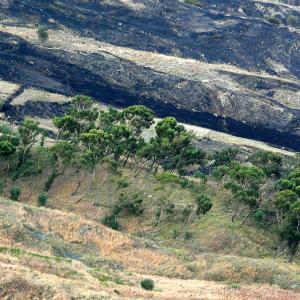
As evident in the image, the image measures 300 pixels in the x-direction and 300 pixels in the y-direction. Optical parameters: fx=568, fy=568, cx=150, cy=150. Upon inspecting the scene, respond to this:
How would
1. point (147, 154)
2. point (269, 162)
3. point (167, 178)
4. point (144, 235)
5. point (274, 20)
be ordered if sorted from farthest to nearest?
1. point (274, 20)
2. point (269, 162)
3. point (147, 154)
4. point (167, 178)
5. point (144, 235)

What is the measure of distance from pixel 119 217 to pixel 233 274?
56.0 feet

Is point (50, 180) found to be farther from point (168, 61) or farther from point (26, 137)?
point (168, 61)

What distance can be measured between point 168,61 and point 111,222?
255ft

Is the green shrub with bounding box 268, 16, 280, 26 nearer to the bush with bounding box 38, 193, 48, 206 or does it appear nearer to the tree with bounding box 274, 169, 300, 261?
the tree with bounding box 274, 169, 300, 261

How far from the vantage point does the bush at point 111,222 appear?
51.9 metres

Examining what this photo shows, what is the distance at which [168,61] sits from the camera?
125 metres

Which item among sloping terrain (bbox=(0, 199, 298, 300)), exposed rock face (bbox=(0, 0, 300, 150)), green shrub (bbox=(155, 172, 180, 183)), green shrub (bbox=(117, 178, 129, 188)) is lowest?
exposed rock face (bbox=(0, 0, 300, 150))

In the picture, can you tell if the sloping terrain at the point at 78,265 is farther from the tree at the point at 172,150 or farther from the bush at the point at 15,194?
the tree at the point at 172,150

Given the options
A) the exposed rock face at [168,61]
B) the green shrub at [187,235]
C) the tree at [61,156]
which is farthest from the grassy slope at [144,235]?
the exposed rock face at [168,61]

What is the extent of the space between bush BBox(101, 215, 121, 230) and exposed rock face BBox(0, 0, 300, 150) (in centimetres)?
4317

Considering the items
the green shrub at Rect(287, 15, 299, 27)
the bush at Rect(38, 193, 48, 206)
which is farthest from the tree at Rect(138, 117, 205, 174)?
the green shrub at Rect(287, 15, 299, 27)

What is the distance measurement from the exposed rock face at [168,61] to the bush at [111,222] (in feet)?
142

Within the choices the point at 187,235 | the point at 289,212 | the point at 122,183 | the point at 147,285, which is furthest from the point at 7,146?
the point at 147,285

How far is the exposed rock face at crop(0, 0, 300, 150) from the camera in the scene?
11200 cm
